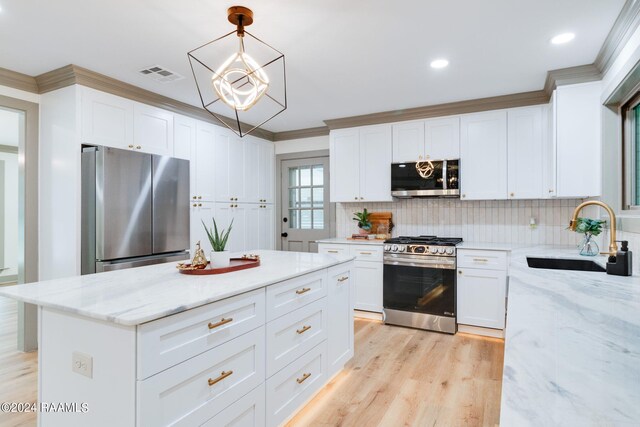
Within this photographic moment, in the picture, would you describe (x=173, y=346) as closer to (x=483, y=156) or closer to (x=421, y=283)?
(x=421, y=283)

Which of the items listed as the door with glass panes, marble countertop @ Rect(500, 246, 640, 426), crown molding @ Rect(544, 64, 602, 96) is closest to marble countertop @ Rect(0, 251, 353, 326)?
marble countertop @ Rect(500, 246, 640, 426)

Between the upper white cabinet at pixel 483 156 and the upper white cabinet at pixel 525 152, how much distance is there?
6cm

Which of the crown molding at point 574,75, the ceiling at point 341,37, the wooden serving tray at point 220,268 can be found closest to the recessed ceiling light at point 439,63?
the ceiling at point 341,37

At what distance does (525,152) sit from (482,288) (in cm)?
144

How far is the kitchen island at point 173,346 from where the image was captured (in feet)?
3.99

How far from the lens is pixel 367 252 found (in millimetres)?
4094

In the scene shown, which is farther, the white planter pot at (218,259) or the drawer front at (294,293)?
the white planter pot at (218,259)

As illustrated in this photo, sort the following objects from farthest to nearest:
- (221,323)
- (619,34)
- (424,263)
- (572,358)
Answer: (424,263) < (619,34) < (221,323) < (572,358)

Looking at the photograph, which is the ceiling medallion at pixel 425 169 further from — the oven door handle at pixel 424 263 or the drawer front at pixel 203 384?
the drawer front at pixel 203 384

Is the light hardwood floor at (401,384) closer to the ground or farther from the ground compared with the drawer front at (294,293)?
closer to the ground

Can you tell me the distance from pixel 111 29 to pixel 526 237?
4.15 meters

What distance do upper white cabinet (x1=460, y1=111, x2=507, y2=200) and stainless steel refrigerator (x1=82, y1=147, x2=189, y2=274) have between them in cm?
303

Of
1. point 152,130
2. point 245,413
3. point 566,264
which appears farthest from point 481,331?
point 152,130

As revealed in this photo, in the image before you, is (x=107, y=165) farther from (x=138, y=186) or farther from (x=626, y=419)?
(x=626, y=419)
